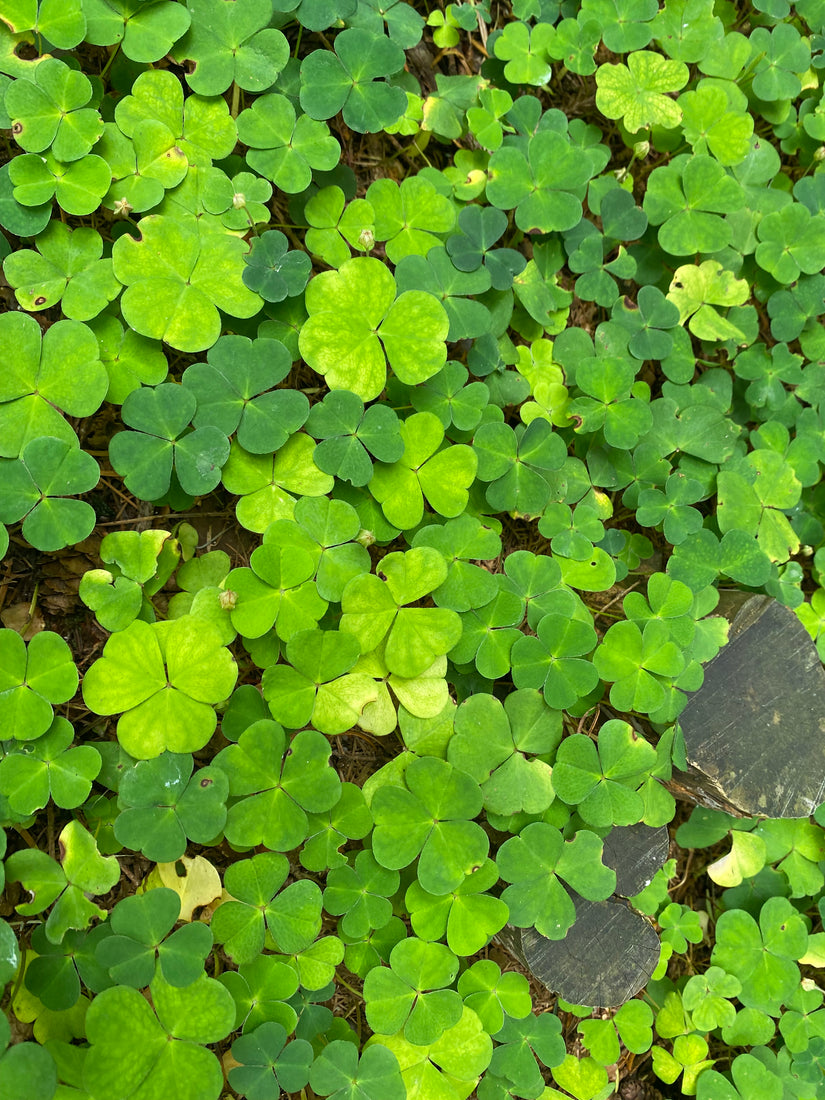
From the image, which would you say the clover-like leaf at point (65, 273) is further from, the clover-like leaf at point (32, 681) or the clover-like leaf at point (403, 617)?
the clover-like leaf at point (403, 617)

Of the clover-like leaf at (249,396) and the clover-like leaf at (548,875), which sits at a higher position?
the clover-like leaf at (249,396)

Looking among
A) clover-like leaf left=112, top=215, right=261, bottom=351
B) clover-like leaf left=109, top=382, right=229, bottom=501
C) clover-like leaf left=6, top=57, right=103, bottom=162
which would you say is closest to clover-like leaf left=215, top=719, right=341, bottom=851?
clover-like leaf left=109, top=382, right=229, bottom=501

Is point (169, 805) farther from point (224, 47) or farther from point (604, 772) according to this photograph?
point (224, 47)

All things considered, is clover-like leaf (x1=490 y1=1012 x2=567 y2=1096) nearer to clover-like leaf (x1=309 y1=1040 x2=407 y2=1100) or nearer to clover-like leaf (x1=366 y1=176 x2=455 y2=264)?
clover-like leaf (x1=309 y1=1040 x2=407 y2=1100)

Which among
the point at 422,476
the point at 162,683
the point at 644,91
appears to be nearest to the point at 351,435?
the point at 422,476

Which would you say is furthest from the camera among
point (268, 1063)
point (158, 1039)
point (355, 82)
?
point (355, 82)

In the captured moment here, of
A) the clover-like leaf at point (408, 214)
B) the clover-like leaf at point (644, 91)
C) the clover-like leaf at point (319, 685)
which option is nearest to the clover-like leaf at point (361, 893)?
the clover-like leaf at point (319, 685)
